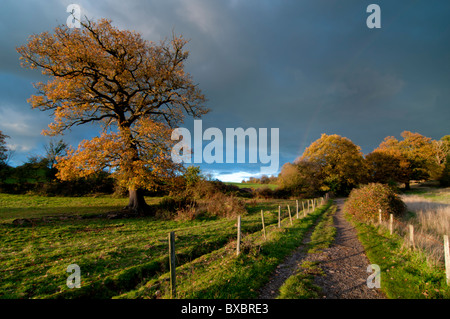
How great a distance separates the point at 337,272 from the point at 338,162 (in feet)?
153

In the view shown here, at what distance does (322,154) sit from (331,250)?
4391 centimetres

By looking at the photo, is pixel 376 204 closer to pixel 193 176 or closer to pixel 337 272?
pixel 337 272

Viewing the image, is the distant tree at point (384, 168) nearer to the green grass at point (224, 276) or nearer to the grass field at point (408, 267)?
the grass field at point (408, 267)

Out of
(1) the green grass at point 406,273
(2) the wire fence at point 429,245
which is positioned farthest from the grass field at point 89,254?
(2) the wire fence at point 429,245

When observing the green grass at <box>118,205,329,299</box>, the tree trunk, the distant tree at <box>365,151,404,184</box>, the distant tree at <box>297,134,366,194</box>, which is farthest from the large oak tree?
the distant tree at <box>365,151,404,184</box>

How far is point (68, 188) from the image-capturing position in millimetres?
27656

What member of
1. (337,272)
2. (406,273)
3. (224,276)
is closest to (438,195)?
(406,273)

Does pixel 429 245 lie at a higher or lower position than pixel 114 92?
lower

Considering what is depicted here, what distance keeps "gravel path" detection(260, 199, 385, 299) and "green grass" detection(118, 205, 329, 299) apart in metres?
0.38

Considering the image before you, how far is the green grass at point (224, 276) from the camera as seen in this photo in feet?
16.7

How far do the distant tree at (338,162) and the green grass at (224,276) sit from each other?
139 feet

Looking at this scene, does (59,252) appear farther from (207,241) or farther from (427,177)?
(427,177)

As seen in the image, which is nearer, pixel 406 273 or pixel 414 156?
pixel 406 273

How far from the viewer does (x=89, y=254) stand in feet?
27.5
